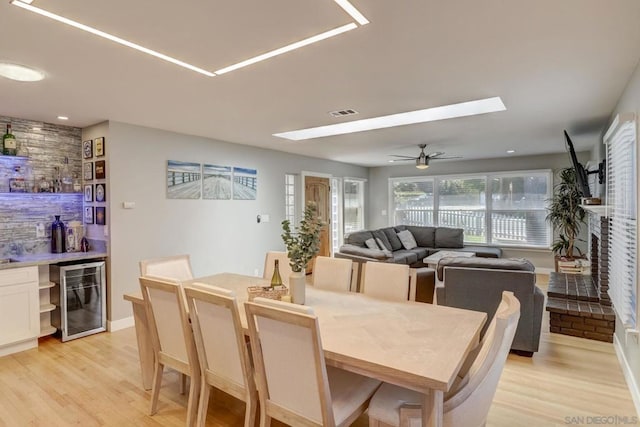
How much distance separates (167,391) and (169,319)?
0.87 m

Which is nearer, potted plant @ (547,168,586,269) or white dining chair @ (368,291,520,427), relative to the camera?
white dining chair @ (368,291,520,427)

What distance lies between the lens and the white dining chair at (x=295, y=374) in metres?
1.50

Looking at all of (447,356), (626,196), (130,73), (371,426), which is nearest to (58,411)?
(371,426)

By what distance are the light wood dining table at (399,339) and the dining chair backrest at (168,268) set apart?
42 cm

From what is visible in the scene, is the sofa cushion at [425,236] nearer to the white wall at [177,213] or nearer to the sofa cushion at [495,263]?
the white wall at [177,213]

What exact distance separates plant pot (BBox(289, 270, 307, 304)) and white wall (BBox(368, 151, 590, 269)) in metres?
4.74

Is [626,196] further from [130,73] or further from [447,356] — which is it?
[130,73]

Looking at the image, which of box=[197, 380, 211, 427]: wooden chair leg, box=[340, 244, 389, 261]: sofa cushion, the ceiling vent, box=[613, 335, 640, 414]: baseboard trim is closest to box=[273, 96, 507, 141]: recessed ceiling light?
the ceiling vent

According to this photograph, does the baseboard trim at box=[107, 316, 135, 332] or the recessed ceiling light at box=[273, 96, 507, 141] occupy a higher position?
the recessed ceiling light at box=[273, 96, 507, 141]

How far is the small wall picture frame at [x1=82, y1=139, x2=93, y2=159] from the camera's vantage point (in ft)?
13.6

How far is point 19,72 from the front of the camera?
242cm

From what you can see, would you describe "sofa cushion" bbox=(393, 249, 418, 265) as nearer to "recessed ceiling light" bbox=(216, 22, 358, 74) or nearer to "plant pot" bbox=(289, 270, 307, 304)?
"plant pot" bbox=(289, 270, 307, 304)

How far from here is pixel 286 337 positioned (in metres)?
1.57

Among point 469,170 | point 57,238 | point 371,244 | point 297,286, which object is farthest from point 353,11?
point 469,170
